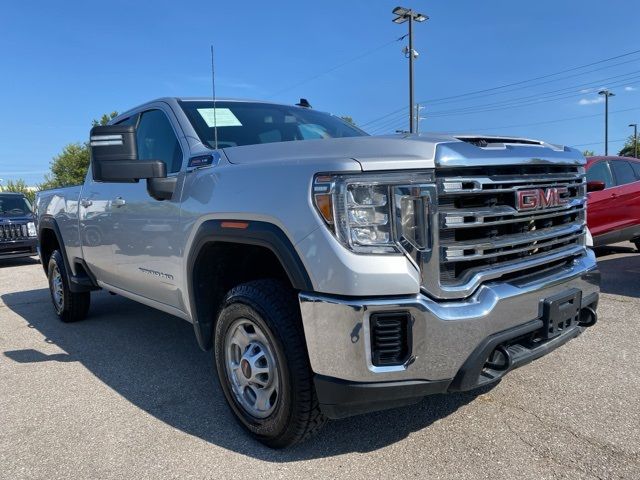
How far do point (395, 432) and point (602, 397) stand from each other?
1.32 meters

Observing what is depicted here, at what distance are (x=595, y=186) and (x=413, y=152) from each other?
6.82 meters

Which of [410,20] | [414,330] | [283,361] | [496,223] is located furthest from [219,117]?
[410,20]

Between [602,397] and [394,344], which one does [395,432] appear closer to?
[394,344]

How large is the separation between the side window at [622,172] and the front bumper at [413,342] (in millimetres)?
7208

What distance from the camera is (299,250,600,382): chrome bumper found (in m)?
2.14

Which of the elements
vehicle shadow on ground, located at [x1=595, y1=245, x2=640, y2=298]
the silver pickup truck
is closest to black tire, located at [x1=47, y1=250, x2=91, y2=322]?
the silver pickup truck

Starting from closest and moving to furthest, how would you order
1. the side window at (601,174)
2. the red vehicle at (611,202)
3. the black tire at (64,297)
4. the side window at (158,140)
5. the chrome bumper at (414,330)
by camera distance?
the chrome bumper at (414,330) < the side window at (158,140) < the black tire at (64,297) < the red vehicle at (611,202) < the side window at (601,174)

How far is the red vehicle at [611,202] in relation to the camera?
802cm

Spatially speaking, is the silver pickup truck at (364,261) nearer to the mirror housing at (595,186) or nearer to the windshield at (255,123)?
the windshield at (255,123)

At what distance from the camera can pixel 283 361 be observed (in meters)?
2.42

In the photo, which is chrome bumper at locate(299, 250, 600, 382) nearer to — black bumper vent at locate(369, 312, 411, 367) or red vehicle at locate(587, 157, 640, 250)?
black bumper vent at locate(369, 312, 411, 367)

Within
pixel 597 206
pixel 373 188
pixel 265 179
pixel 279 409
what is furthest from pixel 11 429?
pixel 597 206

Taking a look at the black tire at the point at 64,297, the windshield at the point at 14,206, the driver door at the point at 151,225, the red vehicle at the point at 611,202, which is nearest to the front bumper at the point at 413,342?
the driver door at the point at 151,225

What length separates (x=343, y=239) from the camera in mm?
2164
